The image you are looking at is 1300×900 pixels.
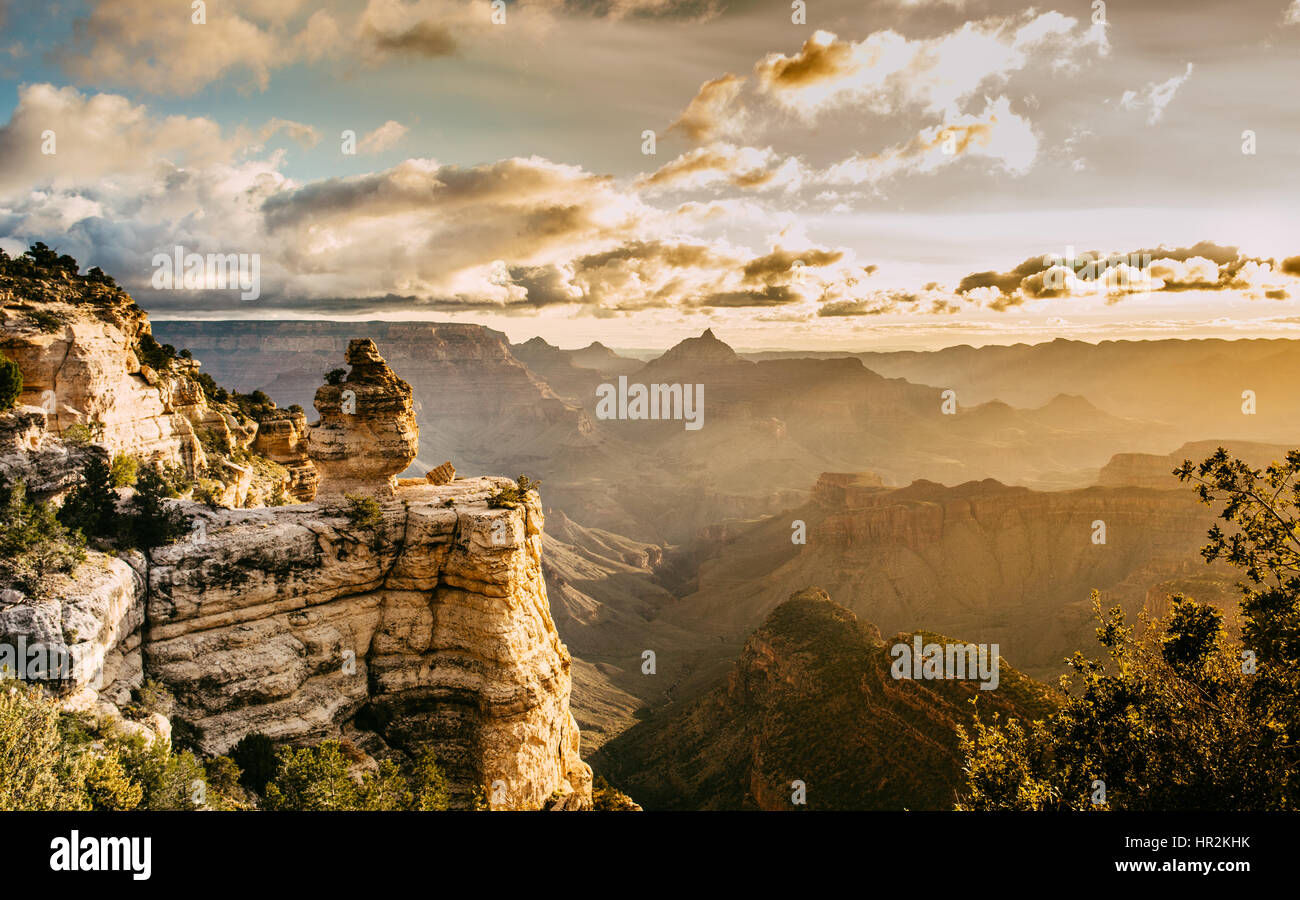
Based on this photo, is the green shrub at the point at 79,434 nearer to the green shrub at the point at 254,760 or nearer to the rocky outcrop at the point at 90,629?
the rocky outcrop at the point at 90,629

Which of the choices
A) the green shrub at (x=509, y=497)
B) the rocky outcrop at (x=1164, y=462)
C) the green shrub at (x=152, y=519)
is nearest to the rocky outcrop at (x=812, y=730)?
the green shrub at (x=509, y=497)

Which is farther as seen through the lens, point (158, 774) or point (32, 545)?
point (32, 545)

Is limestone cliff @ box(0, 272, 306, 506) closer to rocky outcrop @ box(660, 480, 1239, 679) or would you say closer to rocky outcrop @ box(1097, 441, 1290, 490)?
rocky outcrop @ box(660, 480, 1239, 679)

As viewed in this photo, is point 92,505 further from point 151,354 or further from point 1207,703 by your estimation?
point 1207,703

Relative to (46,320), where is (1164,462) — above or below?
below

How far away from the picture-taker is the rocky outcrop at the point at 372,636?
992 inches

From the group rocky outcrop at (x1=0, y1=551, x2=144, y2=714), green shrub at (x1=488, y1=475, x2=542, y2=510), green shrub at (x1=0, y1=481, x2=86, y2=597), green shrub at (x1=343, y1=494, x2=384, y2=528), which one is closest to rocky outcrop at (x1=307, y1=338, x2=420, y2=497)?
green shrub at (x1=343, y1=494, x2=384, y2=528)

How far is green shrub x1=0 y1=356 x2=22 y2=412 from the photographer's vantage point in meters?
25.7

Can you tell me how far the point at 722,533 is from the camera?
175125 mm

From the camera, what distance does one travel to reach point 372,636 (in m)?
28.9

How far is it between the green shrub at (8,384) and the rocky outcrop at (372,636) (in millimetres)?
8279

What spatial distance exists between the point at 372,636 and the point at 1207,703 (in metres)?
28.7

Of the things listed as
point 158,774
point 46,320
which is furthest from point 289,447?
point 158,774
